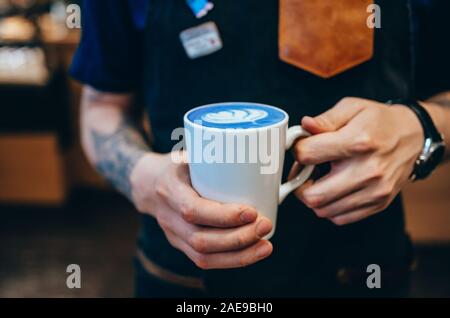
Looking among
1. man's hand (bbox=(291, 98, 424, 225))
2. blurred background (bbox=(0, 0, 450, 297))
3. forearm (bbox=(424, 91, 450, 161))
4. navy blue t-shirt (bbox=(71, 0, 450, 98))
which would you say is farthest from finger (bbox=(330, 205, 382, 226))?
blurred background (bbox=(0, 0, 450, 297))

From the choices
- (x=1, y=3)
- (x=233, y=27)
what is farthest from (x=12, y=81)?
(x=233, y=27)

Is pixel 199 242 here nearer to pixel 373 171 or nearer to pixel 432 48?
pixel 373 171

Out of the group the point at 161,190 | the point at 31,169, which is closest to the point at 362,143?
the point at 161,190

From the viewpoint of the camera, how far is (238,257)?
2.15 feet

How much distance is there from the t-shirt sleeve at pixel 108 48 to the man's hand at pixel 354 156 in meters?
0.42

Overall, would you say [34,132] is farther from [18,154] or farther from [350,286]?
[350,286]

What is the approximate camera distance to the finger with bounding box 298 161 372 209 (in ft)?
2.17

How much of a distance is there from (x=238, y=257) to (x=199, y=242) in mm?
56

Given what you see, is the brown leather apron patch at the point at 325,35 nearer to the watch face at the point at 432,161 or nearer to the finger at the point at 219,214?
the watch face at the point at 432,161

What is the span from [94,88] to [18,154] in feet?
8.31

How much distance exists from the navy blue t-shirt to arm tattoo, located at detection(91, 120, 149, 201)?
9 cm

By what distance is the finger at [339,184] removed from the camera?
2.17 feet

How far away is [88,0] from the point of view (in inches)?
34.6

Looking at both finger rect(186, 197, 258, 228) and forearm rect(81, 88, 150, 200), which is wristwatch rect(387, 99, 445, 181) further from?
forearm rect(81, 88, 150, 200)
